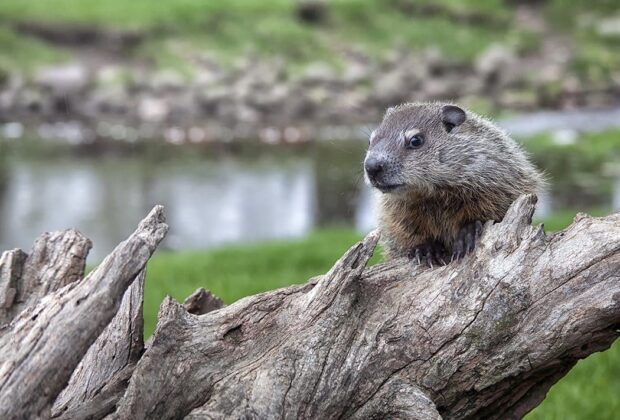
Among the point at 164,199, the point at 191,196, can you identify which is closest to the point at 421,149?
the point at 164,199

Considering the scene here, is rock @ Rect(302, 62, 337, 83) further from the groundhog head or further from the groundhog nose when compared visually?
the groundhog nose

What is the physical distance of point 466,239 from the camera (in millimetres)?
3410

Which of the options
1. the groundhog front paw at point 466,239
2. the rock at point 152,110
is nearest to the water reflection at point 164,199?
the rock at point 152,110

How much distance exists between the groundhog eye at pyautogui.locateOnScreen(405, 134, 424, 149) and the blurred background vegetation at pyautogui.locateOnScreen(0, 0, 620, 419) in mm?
3550

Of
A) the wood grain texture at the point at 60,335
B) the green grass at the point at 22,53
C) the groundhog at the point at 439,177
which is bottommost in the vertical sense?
the wood grain texture at the point at 60,335

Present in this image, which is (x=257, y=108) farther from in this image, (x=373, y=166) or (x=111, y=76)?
(x=373, y=166)

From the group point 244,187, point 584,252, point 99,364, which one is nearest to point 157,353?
point 99,364

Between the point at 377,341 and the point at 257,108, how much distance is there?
19.1 metres

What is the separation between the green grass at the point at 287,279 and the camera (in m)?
5.11

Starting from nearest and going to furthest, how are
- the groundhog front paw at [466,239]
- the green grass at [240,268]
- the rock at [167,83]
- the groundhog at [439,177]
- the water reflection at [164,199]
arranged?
1. the groundhog front paw at [466,239]
2. the groundhog at [439,177]
3. the green grass at [240,268]
4. the water reflection at [164,199]
5. the rock at [167,83]

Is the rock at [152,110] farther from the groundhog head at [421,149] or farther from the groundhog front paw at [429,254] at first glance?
the groundhog front paw at [429,254]

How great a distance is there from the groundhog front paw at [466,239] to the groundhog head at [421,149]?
30cm

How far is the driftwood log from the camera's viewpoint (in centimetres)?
285

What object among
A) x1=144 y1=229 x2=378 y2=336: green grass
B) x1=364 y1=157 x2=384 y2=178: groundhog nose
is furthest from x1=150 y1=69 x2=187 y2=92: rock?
x1=364 y1=157 x2=384 y2=178: groundhog nose
